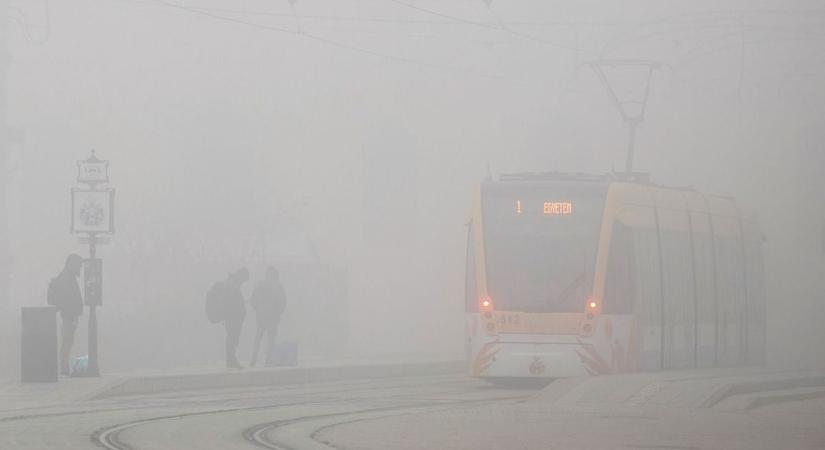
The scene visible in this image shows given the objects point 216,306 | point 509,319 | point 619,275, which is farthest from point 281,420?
point 216,306

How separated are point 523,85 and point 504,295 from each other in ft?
131

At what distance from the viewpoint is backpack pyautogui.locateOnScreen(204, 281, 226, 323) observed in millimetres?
28983

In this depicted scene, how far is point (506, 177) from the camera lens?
27141mm

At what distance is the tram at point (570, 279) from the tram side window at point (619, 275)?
0.01m

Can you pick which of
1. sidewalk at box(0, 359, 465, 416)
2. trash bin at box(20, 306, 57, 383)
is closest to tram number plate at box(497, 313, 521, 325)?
sidewalk at box(0, 359, 465, 416)

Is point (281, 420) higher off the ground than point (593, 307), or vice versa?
point (593, 307)

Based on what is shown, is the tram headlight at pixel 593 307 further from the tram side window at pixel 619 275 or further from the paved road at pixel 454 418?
the paved road at pixel 454 418

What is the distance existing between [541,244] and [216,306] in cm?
580

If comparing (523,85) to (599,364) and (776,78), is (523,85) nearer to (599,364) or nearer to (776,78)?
(776,78)

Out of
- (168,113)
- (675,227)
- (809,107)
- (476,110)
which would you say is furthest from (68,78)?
(675,227)

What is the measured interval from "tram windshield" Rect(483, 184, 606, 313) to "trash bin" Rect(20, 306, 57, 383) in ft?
19.4

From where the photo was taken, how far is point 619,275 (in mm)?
26094

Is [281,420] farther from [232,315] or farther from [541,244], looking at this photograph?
[232,315]

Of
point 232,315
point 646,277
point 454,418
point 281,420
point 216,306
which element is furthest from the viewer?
point 216,306
